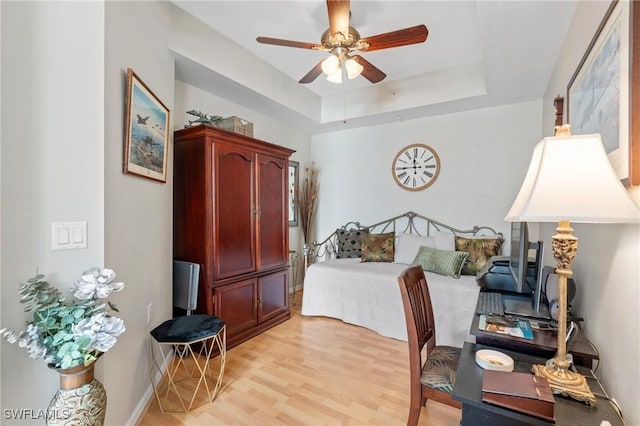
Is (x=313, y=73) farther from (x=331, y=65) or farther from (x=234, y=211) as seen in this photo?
(x=234, y=211)

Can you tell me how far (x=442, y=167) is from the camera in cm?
368

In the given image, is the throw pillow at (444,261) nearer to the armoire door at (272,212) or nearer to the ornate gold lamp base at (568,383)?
the armoire door at (272,212)

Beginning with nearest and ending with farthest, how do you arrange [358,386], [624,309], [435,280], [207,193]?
[624,309] < [358,386] < [207,193] < [435,280]

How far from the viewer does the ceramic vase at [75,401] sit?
3.60ft

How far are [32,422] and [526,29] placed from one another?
3335mm

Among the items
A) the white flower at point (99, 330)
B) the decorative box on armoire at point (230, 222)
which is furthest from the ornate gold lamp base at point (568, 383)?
the decorative box on armoire at point (230, 222)

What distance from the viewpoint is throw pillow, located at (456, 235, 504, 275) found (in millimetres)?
3033

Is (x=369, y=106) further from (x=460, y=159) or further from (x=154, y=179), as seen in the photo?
(x=154, y=179)

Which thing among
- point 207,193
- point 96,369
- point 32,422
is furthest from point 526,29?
point 32,422

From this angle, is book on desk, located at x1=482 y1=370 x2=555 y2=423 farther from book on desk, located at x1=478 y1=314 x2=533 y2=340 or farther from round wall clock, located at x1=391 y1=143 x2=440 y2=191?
round wall clock, located at x1=391 y1=143 x2=440 y2=191

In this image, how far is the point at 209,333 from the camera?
6.07 ft

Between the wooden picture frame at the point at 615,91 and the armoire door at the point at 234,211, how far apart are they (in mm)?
2379

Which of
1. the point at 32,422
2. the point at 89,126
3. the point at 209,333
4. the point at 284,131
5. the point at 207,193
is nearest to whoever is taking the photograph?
the point at 32,422

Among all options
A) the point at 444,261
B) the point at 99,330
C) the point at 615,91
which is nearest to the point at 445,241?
the point at 444,261
